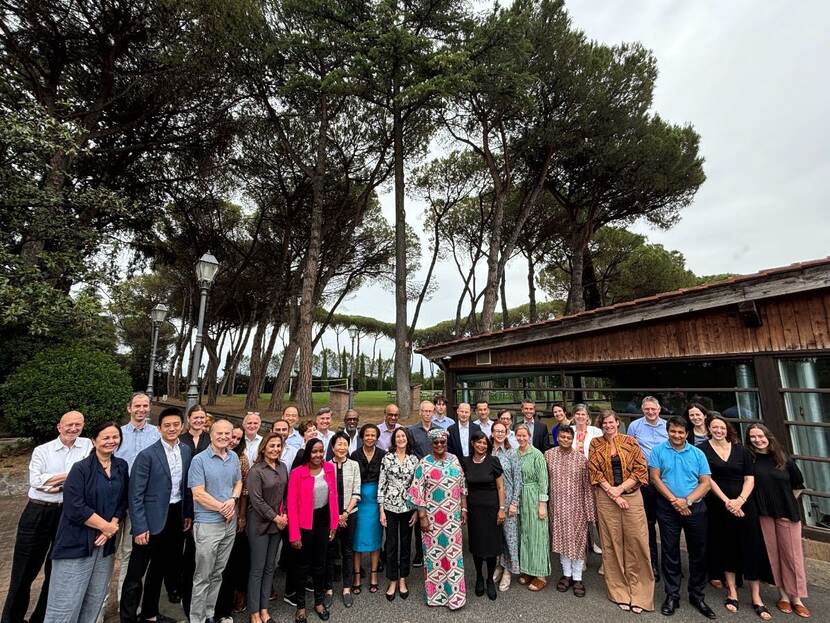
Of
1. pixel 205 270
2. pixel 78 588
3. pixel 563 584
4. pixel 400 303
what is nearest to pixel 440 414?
pixel 563 584

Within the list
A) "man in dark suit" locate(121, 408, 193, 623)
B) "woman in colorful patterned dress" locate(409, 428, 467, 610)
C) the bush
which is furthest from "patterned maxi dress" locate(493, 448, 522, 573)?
the bush

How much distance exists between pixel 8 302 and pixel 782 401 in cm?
1244

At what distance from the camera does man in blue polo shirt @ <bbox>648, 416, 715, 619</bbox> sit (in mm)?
3402

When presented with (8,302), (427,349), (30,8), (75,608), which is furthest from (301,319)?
(75,608)

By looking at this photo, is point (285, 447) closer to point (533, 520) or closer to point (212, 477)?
point (212, 477)

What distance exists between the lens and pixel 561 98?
13375mm

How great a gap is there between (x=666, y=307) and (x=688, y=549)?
3.24 m

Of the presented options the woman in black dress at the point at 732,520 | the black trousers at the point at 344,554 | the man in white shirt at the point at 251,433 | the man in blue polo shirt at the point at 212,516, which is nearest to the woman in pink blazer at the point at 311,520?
the black trousers at the point at 344,554

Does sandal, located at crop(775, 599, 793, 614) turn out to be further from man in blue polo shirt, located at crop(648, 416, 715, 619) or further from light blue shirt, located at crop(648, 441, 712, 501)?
light blue shirt, located at crop(648, 441, 712, 501)

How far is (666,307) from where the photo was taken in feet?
18.0

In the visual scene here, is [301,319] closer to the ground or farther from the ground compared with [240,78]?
closer to the ground

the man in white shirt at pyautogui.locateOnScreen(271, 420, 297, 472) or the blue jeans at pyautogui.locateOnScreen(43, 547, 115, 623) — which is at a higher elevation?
the man in white shirt at pyautogui.locateOnScreen(271, 420, 297, 472)

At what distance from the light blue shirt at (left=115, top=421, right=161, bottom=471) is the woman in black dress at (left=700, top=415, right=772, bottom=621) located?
5.39 metres

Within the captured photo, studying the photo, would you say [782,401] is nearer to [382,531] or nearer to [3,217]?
[382,531]
